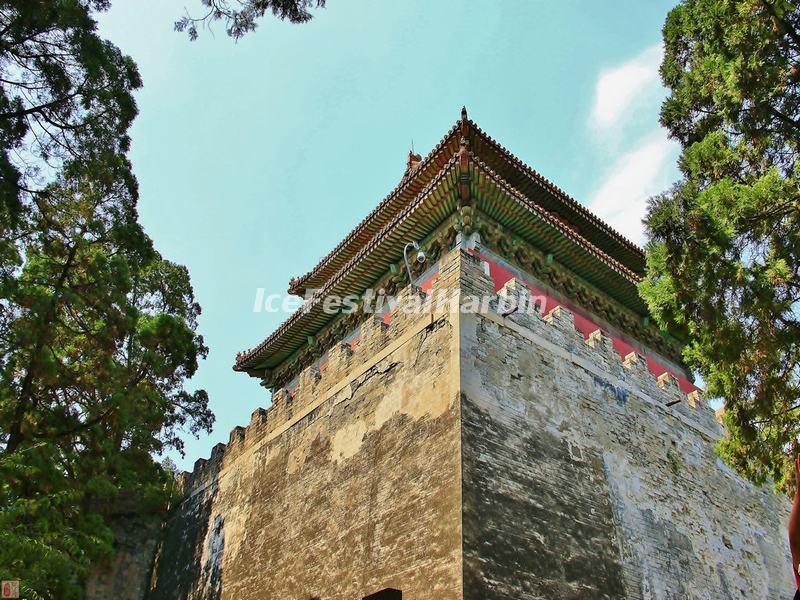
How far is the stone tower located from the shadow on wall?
47mm

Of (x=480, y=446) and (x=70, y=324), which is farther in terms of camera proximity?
(x=70, y=324)

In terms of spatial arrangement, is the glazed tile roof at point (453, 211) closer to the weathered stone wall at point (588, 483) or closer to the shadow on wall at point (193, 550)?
the weathered stone wall at point (588, 483)

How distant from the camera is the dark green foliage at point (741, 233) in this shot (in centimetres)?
584

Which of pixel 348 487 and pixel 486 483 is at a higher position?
pixel 348 487

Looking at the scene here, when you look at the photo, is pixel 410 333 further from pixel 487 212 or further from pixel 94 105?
pixel 94 105

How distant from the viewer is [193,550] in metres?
11.9

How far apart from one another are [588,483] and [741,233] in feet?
11.8

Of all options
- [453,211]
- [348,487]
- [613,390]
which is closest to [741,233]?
[613,390]

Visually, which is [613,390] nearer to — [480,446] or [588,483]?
[588,483]

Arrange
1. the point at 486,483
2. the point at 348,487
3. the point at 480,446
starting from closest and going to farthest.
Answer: the point at 486,483 → the point at 480,446 → the point at 348,487

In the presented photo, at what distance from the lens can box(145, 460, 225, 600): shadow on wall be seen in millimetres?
11078

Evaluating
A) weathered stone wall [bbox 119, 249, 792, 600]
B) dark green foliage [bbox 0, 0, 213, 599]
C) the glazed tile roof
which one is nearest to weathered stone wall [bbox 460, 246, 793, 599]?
weathered stone wall [bbox 119, 249, 792, 600]

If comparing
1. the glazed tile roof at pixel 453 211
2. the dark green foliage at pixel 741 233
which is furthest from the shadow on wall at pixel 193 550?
the dark green foliage at pixel 741 233

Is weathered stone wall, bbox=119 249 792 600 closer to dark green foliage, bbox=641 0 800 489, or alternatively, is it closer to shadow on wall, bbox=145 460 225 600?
shadow on wall, bbox=145 460 225 600
